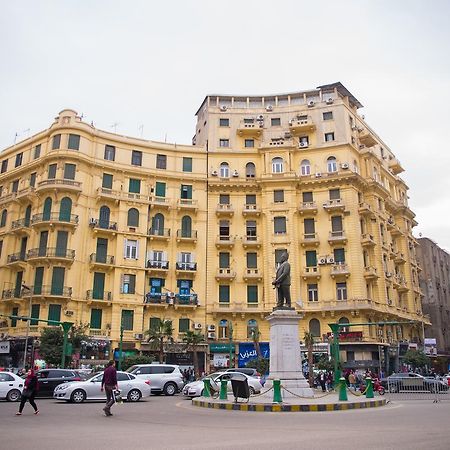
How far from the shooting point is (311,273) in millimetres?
47812

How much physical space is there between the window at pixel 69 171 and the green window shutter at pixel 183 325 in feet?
54.9

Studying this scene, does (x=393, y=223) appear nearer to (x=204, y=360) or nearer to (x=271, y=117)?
(x=271, y=117)

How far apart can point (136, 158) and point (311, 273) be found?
20.7 m

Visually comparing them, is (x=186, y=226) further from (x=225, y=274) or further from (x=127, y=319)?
(x=127, y=319)

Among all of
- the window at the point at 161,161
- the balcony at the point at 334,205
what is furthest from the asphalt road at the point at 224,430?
the window at the point at 161,161

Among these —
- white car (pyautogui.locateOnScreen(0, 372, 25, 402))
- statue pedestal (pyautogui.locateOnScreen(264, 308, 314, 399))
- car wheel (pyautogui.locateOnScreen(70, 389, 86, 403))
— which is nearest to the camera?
statue pedestal (pyautogui.locateOnScreen(264, 308, 314, 399))

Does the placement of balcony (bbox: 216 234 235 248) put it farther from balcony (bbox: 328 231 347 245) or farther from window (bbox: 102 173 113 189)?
window (bbox: 102 173 113 189)

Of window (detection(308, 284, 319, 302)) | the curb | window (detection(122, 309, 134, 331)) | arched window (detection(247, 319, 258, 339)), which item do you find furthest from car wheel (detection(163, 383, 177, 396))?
Result: window (detection(308, 284, 319, 302))

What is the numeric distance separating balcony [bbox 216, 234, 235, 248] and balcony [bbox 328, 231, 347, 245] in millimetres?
9522

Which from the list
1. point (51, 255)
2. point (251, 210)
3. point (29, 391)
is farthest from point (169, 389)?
point (251, 210)

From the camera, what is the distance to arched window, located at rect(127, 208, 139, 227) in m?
47.8

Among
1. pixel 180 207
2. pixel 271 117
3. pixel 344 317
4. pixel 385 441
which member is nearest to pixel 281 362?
pixel 385 441

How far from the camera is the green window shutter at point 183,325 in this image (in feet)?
154

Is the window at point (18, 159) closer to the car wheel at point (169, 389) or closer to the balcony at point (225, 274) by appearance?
the balcony at point (225, 274)
